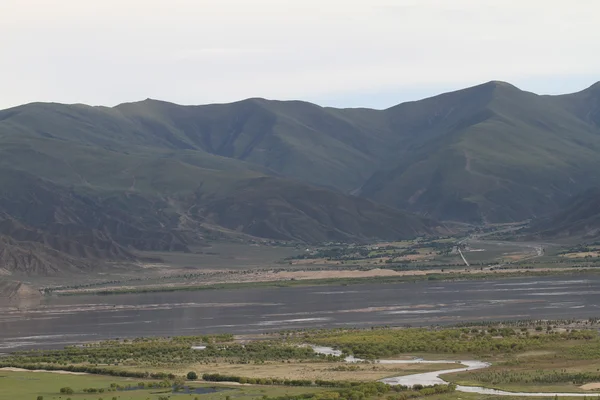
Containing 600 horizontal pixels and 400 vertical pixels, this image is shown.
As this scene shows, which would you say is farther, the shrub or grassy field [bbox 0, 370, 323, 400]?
the shrub

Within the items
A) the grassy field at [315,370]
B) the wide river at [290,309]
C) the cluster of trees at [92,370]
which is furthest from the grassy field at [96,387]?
the wide river at [290,309]

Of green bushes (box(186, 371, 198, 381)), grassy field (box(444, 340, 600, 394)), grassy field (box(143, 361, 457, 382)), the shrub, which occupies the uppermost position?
the shrub

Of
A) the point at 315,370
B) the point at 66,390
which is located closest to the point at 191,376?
the point at 315,370

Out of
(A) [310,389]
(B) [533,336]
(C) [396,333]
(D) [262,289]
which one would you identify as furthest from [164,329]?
(D) [262,289]

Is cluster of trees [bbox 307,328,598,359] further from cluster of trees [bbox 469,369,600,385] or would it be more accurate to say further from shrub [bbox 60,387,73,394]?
shrub [bbox 60,387,73,394]

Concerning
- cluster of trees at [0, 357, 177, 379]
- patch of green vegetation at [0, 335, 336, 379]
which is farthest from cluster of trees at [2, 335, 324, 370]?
cluster of trees at [0, 357, 177, 379]

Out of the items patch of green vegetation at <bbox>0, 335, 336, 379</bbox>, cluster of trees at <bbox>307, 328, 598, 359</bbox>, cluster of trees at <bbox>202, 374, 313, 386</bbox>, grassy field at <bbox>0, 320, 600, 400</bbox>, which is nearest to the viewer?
grassy field at <bbox>0, 320, 600, 400</bbox>
